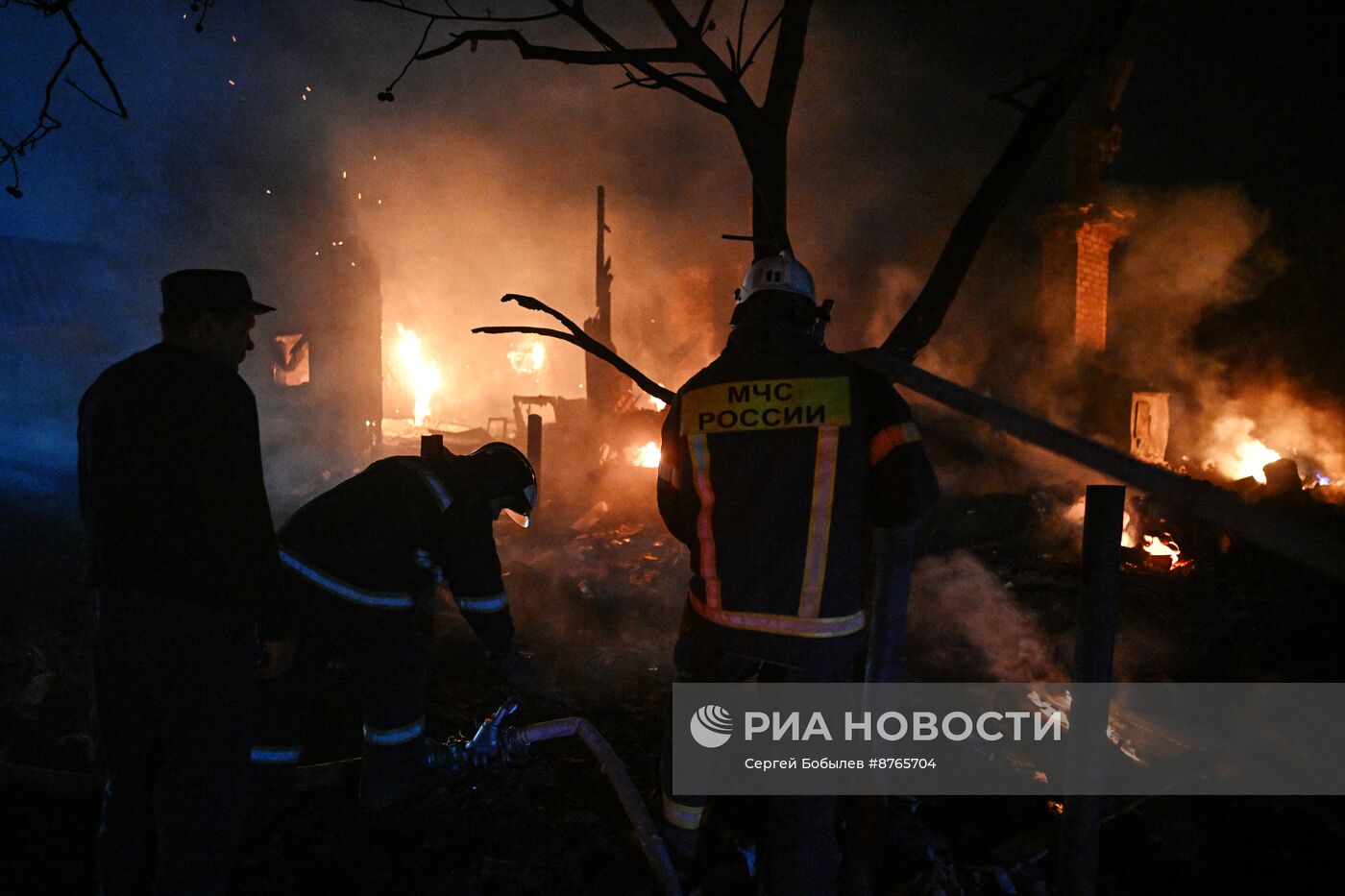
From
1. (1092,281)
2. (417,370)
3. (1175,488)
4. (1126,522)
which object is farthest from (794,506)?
(417,370)

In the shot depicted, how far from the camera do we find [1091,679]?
2.34 meters

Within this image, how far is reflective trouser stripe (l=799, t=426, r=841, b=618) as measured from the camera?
2.20 metres

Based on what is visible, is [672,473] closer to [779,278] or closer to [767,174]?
[779,278]

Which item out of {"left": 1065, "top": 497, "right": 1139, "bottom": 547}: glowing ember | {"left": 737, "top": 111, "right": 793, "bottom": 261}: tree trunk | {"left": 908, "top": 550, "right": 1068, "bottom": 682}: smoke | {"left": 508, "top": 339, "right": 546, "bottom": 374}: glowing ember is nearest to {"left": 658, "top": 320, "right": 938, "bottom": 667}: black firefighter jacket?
{"left": 737, "top": 111, "right": 793, "bottom": 261}: tree trunk

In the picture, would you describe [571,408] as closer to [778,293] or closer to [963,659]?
[963,659]

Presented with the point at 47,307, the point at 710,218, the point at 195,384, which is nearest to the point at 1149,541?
the point at 195,384

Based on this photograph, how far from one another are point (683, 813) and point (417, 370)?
5637cm

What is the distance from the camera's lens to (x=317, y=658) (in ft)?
10.4

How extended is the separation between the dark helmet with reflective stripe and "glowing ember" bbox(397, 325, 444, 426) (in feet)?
162

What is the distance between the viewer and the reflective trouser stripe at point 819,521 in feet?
7.21

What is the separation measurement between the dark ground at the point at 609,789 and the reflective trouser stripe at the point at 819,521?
4.35 feet

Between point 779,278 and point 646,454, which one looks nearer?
point 779,278

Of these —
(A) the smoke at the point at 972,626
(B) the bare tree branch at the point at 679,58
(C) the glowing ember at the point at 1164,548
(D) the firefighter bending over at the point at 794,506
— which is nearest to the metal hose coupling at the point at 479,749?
(D) the firefighter bending over at the point at 794,506

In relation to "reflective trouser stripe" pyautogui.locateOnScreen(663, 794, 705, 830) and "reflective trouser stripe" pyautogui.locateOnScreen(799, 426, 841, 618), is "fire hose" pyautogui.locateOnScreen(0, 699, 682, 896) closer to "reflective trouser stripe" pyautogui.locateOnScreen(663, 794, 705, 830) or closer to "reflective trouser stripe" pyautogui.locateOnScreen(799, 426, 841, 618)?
"reflective trouser stripe" pyautogui.locateOnScreen(663, 794, 705, 830)
